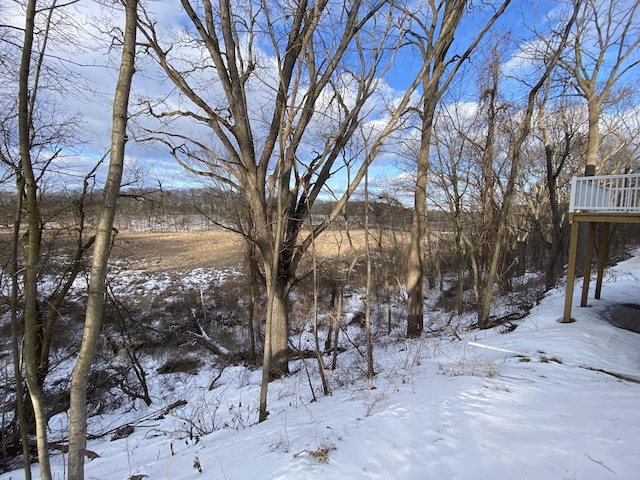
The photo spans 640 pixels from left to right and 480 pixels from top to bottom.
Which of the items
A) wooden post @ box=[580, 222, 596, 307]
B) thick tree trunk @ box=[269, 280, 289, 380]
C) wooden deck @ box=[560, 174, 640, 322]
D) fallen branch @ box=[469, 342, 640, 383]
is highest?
wooden deck @ box=[560, 174, 640, 322]

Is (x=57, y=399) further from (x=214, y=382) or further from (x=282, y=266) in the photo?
(x=282, y=266)

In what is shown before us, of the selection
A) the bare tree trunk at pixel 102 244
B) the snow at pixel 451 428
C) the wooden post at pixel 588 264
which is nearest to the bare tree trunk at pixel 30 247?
the bare tree trunk at pixel 102 244

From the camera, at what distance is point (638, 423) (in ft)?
→ 9.12

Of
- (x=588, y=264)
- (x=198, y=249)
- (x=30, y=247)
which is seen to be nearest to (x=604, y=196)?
(x=588, y=264)

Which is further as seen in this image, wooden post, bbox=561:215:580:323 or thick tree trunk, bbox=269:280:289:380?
thick tree trunk, bbox=269:280:289:380

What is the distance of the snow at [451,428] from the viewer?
Answer: 249cm

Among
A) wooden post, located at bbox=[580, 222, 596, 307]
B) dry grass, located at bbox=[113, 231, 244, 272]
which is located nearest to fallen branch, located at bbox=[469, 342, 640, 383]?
wooden post, located at bbox=[580, 222, 596, 307]

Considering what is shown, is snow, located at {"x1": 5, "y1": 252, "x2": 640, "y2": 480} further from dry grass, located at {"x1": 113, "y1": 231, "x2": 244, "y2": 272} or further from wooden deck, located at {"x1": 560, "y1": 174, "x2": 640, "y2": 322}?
dry grass, located at {"x1": 113, "y1": 231, "x2": 244, "y2": 272}

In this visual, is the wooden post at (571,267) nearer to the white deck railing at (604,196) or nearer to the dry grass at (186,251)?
the white deck railing at (604,196)

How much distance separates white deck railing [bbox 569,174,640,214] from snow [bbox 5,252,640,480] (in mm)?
2490

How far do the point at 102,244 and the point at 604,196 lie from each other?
28.7 feet

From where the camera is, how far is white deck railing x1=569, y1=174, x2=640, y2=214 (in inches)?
240

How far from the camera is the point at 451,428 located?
9.82 feet

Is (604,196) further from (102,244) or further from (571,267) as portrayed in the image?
(102,244)
